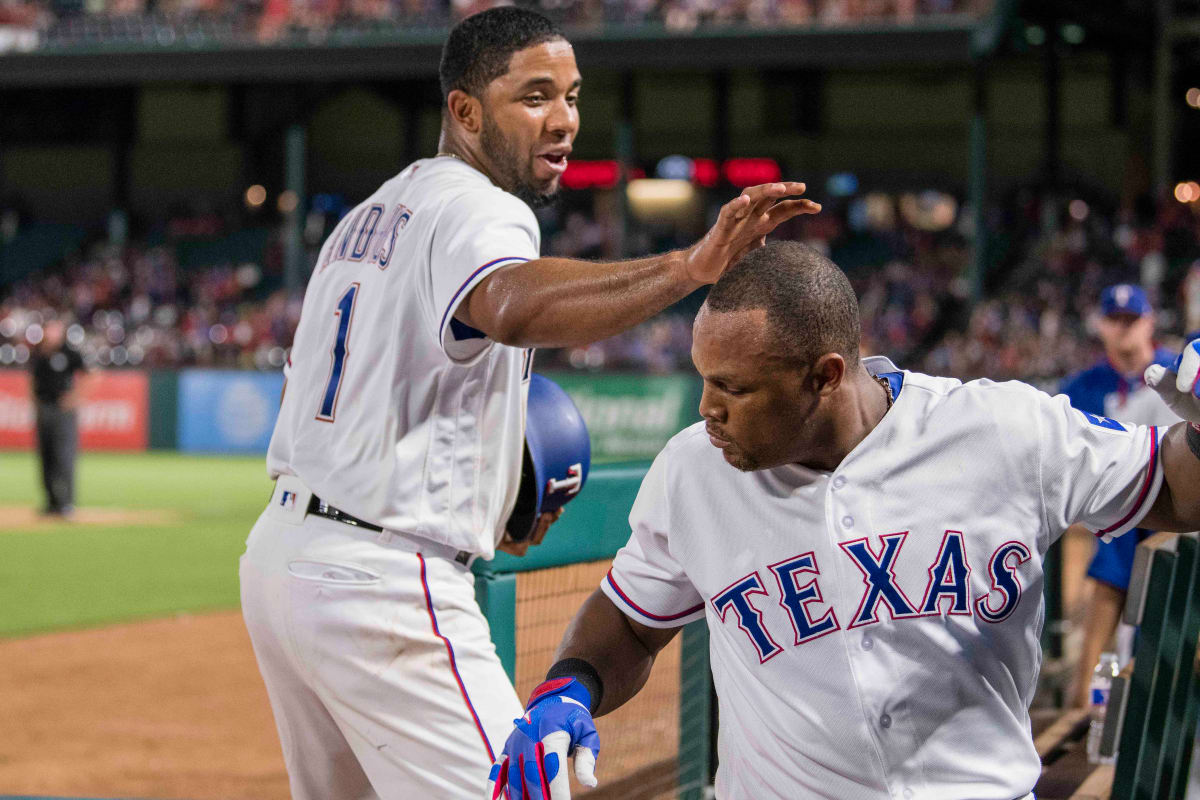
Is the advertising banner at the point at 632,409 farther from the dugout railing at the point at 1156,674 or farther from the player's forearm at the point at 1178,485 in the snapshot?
the player's forearm at the point at 1178,485

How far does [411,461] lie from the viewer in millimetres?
2959

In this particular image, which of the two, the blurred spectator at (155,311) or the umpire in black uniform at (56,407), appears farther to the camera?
the blurred spectator at (155,311)

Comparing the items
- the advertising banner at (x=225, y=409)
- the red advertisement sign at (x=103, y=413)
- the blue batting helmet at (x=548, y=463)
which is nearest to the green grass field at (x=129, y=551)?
the advertising banner at (x=225, y=409)

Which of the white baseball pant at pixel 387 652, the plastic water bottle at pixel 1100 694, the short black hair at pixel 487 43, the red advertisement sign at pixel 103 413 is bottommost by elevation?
the red advertisement sign at pixel 103 413

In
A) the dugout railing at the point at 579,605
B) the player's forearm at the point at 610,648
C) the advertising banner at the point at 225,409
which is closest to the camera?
the player's forearm at the point at 610,648

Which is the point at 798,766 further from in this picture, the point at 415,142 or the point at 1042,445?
the point at 415,142

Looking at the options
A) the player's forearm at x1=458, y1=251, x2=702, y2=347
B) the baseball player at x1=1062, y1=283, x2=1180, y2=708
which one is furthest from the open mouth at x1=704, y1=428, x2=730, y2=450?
the baseball player at x1=1062, y1=283, x2=1180, y2=708

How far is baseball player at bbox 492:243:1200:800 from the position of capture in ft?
7.43

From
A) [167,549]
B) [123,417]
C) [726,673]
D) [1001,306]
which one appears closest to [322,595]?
[726,673]

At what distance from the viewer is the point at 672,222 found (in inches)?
1313

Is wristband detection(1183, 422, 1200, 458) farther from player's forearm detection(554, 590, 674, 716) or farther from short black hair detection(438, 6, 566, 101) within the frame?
short black hair detection(438, 6, 566, 101)

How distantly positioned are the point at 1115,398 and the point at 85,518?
39.0ft

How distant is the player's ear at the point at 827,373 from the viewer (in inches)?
89.8

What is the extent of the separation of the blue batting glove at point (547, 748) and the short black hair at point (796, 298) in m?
0.66
